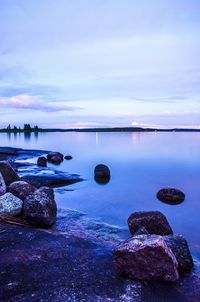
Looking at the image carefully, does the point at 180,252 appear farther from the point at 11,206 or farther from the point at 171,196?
the point at 171,196

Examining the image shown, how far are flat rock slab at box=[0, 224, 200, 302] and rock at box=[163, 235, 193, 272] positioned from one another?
1.37 ft

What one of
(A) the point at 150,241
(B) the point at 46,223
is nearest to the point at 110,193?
(B) the point at 46,223

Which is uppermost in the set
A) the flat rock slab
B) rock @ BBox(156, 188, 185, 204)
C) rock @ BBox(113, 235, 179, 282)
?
rock @ BBox(113, 235, 179, 282)

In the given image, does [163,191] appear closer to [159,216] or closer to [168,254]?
[159,216]

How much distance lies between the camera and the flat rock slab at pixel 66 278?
17.5ft

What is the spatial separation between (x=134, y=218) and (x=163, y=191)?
7049 millimetres

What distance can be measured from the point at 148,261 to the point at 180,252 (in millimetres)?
1376

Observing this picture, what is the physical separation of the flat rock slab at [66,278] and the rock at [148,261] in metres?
0.19

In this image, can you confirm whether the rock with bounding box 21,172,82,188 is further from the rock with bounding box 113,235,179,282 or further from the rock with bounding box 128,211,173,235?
the rock with bounding box 113,235,179,282

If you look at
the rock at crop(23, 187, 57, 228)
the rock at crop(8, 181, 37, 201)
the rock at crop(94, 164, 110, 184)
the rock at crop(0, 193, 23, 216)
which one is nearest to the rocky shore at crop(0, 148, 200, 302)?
the rock at crop(23, 187, 57, 228)

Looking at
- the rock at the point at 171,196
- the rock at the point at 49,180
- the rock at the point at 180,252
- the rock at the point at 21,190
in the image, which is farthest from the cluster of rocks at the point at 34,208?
the rock at the point at 49,180

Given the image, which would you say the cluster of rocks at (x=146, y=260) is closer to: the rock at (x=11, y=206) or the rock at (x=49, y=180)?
the rock at (x=11, y=206)

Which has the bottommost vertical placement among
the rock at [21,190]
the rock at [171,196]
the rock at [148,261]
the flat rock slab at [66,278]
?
the rock at [171,196]

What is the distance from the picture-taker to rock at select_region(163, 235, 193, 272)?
685cm
